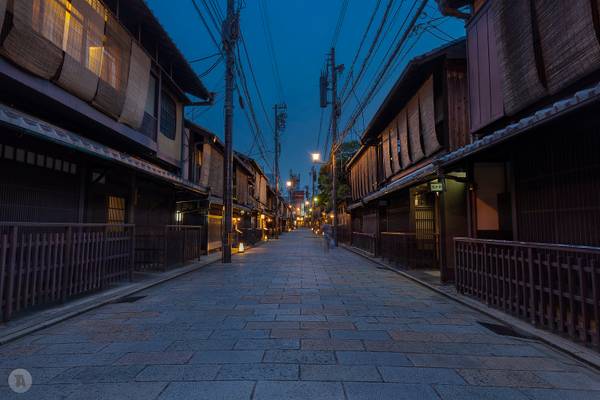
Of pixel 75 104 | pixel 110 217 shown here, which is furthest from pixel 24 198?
pixel 110 217

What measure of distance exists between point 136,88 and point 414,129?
10368 millimetres

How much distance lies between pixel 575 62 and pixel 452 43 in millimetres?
5610

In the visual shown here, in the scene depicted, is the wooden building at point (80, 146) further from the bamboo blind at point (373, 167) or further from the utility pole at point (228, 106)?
the bamboo blind at point (373, 167)

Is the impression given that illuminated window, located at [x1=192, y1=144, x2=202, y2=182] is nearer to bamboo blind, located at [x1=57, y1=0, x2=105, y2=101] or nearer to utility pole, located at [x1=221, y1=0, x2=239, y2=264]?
utility pole, located at [x1=221, y1=0, x2=239, y2=264]

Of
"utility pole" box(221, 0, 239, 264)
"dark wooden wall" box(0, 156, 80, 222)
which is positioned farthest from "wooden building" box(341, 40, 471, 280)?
"dark wooden wall" box(0, 156, 80, 222)

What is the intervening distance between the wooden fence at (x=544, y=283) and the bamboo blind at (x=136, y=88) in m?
10.9

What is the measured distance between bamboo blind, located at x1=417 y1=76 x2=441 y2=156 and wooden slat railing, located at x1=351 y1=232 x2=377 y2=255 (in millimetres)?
7634

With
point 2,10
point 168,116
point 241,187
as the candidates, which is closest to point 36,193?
point 2,10

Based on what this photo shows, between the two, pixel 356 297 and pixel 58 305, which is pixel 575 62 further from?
pixel 58 305

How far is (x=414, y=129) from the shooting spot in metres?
13.0

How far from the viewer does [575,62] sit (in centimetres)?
564

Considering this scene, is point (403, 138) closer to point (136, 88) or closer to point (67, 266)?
point (136, 88)

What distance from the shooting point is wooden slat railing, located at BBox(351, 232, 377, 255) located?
60.1ft

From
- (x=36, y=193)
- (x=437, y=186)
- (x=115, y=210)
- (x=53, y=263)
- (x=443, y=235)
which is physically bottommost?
(x=53, y=263)
